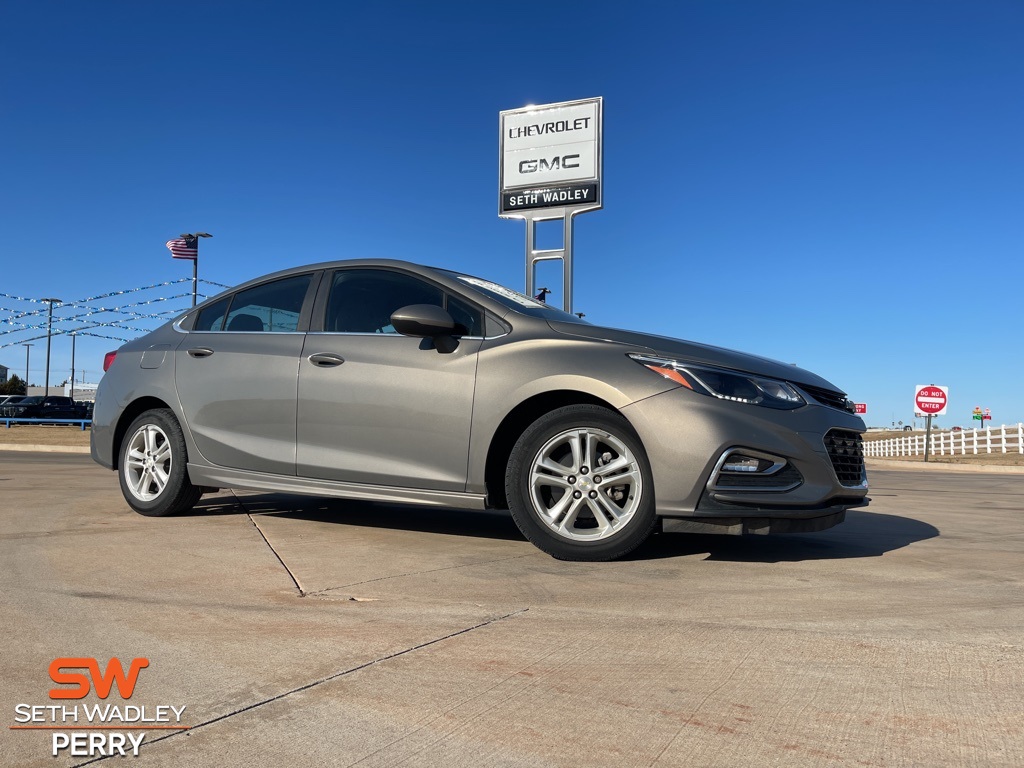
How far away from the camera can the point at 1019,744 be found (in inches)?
66.6

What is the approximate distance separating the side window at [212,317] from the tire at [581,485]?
2.56m

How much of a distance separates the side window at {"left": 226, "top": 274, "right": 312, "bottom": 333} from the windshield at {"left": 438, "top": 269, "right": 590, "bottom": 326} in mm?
1021

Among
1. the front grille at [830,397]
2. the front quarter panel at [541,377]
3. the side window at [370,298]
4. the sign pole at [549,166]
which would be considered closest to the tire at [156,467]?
the side window at [370,298]

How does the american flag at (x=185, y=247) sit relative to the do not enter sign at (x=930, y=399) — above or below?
above

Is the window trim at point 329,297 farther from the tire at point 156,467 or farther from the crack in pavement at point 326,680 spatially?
the crack in pavement at point 326,680

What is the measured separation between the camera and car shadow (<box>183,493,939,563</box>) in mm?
4230

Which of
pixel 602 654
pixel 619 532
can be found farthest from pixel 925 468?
pixel 602 654

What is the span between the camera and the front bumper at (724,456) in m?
3.62

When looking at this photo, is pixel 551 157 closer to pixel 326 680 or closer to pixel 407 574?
pixel 407 574

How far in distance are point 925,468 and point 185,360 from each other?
21.7m

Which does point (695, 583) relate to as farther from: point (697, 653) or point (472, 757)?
point (472, 757)

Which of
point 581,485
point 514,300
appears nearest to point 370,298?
point 514,300

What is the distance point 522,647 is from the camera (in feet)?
7.73

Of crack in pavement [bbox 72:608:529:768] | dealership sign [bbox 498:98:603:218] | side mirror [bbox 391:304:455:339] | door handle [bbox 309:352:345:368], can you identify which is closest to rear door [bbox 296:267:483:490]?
door handle [bbox 309:352:345:368]
